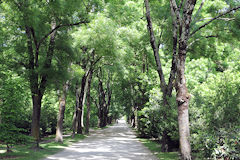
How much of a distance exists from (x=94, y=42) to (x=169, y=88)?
695 cm

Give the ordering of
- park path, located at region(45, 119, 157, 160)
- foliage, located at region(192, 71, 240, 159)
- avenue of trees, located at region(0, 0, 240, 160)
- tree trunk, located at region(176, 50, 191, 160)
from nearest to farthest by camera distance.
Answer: foliage, located at region(192, 71, 240, 159), tree trunk, located at region(176, 50, 191, 160), avenue of trees, located at region(0, 0, 240, 160), park path, located at region(45, 119, 157, 160)

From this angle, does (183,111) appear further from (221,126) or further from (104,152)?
(104,152)

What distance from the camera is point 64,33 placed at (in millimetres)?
14203

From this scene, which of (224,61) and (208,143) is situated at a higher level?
Answer: (224,61)

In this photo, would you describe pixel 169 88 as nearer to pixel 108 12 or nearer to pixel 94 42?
pixel 94 42

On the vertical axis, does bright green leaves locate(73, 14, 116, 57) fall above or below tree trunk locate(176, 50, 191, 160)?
above

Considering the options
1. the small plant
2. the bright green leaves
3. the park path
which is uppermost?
the bright green leaves

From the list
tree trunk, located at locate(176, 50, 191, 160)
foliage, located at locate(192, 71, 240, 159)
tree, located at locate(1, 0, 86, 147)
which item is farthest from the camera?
tree, located at locate(1, 0, 86, 147)

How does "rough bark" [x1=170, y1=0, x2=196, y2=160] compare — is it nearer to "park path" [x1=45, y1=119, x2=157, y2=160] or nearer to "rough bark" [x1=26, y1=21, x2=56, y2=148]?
"park path" [x1=45, y1=119, x2=157, y2=160]

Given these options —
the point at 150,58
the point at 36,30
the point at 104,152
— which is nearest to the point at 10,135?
the point at 104,152

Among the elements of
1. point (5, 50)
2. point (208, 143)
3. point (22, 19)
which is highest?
point (22, 19)

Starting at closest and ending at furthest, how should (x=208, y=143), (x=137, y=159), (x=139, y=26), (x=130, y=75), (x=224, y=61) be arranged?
(x=208, y=143), (x=137, y=159), (x=139, y=26), (x=224, y=61), (x=130, y=75)

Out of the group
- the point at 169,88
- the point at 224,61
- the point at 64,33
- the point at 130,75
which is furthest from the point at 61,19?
the point at 224,61

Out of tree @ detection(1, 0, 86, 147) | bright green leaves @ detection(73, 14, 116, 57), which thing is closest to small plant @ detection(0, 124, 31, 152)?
tree @ detection(1, 0, 86, 147)
